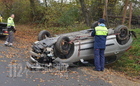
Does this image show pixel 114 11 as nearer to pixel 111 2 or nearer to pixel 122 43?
pixel 111 2

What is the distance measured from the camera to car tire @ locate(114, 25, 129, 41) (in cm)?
744

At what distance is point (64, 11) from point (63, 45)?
13240mm

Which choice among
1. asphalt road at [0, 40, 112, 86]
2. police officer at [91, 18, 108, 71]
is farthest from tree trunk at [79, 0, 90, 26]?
asphalt road at [0, 40, 112, 86]

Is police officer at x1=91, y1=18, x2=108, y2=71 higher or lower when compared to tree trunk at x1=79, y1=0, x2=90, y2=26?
lower

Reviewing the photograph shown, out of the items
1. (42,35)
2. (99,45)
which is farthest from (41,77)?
(42,35)

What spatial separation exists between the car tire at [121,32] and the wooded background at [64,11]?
904 centimetres

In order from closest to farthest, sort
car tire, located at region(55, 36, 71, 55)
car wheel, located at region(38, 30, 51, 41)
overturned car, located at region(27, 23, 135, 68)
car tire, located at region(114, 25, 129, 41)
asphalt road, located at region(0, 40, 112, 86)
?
1. asphalt road, located at region(0, 40, 112, 86)
2. car tire, located at region(55, 36, 71, 55)
3. overturned car, located at region(27, 23, 135, 68)
4. car tire, located at region(114, 25, 129, 41)
5. car wheel, located at region(38, 30, 51, 41)

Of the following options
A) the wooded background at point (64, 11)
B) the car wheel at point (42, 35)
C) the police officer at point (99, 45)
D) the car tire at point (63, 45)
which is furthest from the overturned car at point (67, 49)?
the wooded background at point (64, 11)

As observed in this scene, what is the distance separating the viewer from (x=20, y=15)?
22.6 metres

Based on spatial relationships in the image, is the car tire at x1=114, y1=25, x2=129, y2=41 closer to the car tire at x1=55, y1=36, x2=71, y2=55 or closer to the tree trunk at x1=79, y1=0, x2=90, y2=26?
the car tire at x1=55, y1=36, x2=71, y2=55

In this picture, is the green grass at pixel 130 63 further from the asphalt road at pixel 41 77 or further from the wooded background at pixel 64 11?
the wooded background at pixel 64 11

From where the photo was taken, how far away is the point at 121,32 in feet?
24.9

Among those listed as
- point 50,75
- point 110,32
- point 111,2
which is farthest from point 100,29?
point 111,2

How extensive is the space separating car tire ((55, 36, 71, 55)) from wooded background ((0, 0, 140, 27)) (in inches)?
430
